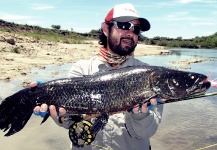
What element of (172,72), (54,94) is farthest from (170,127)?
(54,94)

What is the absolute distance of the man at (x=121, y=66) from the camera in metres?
4.05

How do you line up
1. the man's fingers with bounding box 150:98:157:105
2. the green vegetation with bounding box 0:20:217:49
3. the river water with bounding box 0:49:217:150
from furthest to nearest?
the green vegetation with bounding box 0:20:217:49
the river water with bounding box 0:49:217:150
the man's fingers with bounding box 150:98:157:105

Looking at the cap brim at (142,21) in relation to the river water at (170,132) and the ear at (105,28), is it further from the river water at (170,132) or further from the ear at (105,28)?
the river water at (170,132)

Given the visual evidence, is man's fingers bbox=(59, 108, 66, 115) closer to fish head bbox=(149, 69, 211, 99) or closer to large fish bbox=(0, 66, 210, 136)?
large fish bbox=(0, 66, 210, 136)

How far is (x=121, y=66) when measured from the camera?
15.3ft

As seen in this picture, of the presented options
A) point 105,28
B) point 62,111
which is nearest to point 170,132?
point 105,28

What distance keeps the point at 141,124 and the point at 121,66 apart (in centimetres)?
109

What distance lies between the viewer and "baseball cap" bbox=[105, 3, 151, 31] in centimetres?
461

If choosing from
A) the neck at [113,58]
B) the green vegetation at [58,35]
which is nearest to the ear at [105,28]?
the neck at [113,58]

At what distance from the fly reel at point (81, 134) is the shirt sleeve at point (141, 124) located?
54cm

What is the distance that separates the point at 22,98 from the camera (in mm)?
4230

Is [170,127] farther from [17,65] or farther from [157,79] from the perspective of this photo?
[17,65]

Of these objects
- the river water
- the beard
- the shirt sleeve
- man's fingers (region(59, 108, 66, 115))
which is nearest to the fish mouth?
the shirt sleeve

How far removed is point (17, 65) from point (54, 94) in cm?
1755
